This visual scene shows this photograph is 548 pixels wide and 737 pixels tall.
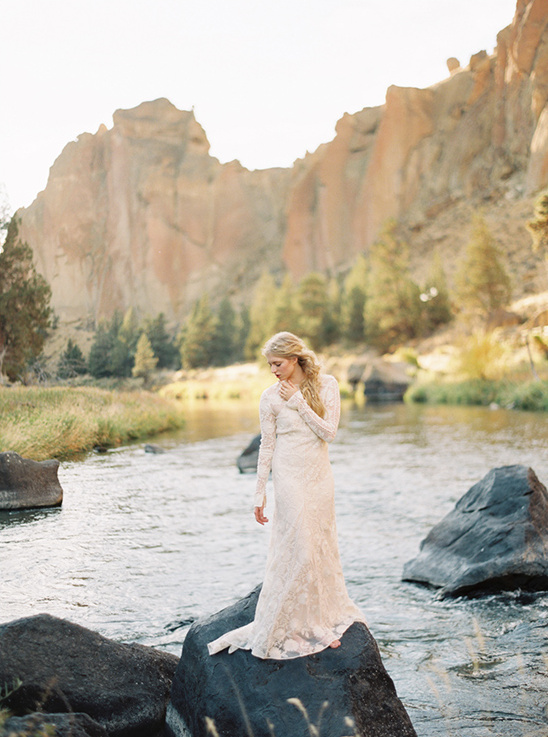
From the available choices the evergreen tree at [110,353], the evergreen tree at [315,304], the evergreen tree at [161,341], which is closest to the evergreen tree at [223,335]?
the evergreen tree at [161,341]

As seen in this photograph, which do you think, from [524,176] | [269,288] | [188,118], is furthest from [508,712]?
[524,176]

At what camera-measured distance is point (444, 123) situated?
80.0 meters

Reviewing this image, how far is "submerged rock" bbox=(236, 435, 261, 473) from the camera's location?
14812 mm

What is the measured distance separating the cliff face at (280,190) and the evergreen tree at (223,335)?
0.60m

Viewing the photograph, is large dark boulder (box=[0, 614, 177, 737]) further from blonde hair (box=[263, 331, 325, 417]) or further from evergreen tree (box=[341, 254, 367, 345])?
evergreen tree (box=[341, 254, 367, 345])

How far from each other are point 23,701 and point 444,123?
279 ft

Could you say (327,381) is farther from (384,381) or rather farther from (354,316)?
(354,316)

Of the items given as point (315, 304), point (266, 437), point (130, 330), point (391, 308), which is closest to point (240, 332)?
point (130, 330)

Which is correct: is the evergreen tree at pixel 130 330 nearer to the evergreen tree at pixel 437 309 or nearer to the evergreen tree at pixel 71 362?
the evergreen tree at pixel 71 362

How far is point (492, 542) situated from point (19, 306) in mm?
5623

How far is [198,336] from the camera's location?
1077cm

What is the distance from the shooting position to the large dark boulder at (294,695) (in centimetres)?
366

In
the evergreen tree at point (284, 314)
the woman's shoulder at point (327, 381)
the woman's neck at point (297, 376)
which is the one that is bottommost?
the woman's shoulder at point (327, 381)

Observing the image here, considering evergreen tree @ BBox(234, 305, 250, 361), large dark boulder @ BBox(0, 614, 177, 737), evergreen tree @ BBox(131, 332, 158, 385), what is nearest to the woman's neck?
large dark boulder @ BBox(0, 614, 177, 737)
